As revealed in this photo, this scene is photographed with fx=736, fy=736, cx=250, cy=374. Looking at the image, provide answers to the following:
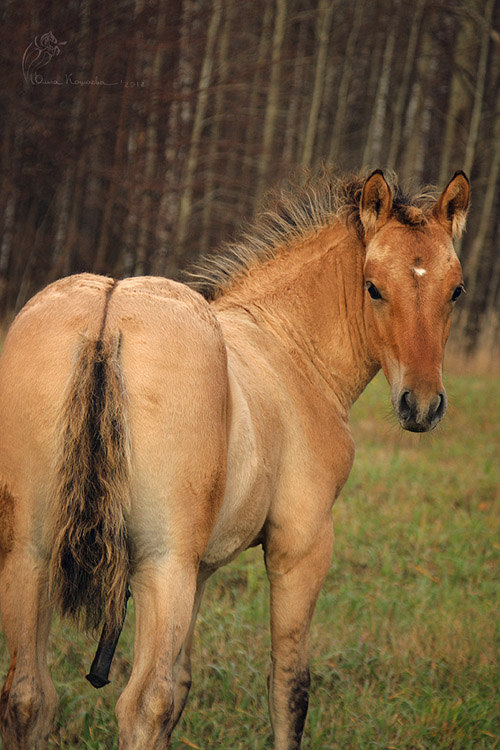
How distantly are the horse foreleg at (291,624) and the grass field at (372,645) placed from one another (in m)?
0.30

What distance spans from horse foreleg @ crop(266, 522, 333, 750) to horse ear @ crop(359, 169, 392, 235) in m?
1.38

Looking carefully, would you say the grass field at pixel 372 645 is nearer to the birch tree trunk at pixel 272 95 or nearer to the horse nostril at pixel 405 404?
the horse nostril at pixel 405 404

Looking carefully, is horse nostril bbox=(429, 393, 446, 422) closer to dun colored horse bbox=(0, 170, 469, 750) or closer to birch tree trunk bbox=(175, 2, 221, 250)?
dun colored horse bbox=(0, 170, 469, 750)

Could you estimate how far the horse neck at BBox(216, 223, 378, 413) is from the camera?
11.5ft

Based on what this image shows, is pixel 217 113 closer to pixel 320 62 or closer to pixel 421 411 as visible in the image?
pixel 320 62

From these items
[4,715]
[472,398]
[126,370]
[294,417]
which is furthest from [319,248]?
[472,398]

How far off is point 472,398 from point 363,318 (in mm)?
7801

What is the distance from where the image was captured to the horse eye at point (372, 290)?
127 inches

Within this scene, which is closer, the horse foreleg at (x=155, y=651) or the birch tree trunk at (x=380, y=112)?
the horse foreleg at (x=155, y=651)

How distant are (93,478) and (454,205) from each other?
2130mm

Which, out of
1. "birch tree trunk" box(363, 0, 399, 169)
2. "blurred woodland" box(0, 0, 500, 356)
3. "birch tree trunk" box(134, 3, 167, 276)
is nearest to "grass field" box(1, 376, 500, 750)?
"blurred woodland" box(0, 0, 500, 356)

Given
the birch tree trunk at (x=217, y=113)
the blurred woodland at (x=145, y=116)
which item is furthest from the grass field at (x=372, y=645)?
the birch tree trunk at (x=217, y=113)

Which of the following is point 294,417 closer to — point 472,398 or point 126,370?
point 126,370

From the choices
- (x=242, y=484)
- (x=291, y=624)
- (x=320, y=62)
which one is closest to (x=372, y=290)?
(x=242, y=484)
